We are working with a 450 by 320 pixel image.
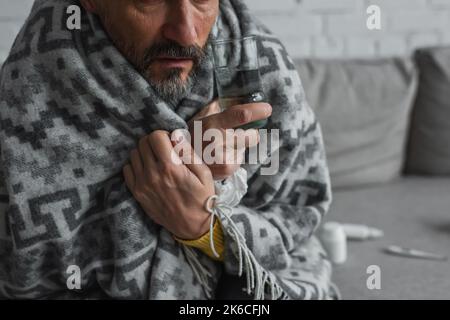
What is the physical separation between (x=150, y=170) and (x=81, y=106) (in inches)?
5.7

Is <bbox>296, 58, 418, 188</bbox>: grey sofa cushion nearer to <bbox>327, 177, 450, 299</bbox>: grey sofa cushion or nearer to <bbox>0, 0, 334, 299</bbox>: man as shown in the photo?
<bbox>327, 177, 450, 299</bbox>: grey sofa cushion

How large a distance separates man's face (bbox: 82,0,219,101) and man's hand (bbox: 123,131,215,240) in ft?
0.28

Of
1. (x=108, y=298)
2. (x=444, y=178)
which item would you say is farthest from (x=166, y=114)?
(x=444, y=178)

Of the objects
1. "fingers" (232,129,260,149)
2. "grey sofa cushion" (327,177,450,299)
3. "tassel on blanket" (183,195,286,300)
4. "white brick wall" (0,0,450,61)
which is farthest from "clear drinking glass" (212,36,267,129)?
"white brick wall" (0,0,450,61)

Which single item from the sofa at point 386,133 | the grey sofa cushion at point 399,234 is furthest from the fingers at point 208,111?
the sofa at point 386,133

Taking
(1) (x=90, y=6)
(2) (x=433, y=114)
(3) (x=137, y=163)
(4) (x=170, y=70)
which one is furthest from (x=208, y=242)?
(2) (x=433, y=114)

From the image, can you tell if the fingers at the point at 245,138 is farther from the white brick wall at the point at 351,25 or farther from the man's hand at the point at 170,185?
the white brick wall at the point at 351,25

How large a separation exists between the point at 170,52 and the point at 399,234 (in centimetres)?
82

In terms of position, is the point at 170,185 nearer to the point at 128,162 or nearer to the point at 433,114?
the point at 128,162

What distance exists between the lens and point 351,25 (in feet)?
6.36

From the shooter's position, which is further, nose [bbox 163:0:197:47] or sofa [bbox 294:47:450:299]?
sofa [bbox 294:47:450:299]

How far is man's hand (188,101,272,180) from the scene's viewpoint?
37.1 inches

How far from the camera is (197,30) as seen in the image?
3.21 ft

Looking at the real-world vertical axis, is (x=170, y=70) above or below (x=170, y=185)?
above
